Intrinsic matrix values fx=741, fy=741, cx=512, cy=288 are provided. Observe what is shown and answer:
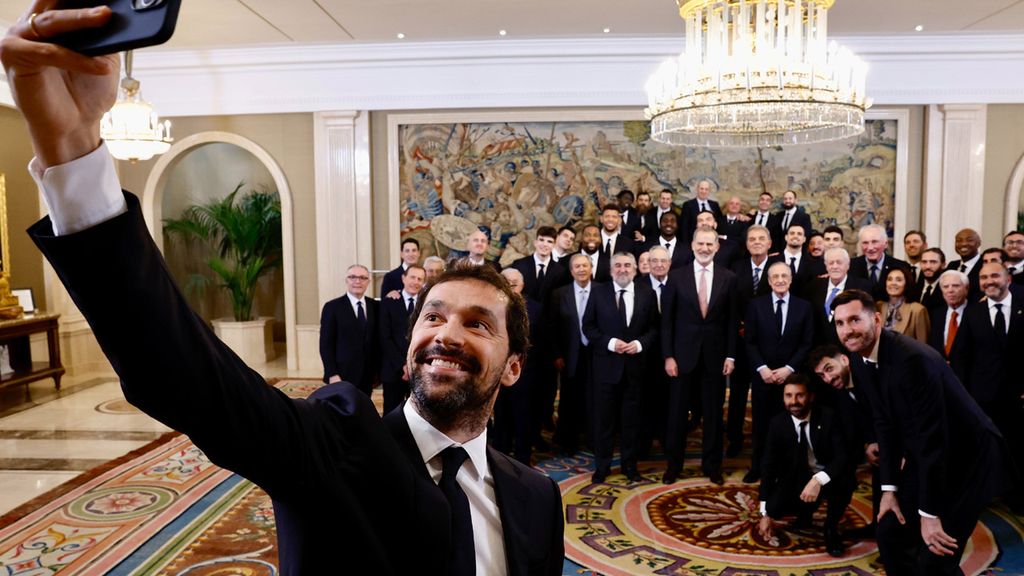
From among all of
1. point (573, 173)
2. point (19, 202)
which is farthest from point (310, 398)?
point (19, 202)

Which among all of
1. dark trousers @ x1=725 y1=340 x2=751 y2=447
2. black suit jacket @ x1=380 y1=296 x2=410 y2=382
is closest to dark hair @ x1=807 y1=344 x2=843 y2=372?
dark trousers @ x1=725 y1=340 x2=751 y2=447

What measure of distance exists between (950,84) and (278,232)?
9716mm

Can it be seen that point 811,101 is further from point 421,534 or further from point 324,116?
point 324,116

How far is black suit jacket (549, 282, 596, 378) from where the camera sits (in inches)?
243

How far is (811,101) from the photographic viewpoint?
5.04 m

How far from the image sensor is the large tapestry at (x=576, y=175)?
970 centimetres

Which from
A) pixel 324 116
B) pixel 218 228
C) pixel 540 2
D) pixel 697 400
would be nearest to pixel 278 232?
pixel 218 228

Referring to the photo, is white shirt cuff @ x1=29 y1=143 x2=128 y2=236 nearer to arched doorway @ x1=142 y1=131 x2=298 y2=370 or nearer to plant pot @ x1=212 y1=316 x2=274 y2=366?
arched doorway @ x1=142 y1=131 x2=298 y2=370

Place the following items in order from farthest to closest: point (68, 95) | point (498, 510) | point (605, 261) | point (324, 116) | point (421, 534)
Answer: point (324, 116) < point (605, 261) < point (498, 510) < point (421, 534) < point (68, 95)

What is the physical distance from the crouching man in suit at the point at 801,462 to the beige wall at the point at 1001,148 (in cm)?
678

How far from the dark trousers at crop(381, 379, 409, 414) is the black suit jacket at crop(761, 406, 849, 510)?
3.04 m

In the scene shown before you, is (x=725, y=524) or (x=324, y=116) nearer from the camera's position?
(x=725, y=524)

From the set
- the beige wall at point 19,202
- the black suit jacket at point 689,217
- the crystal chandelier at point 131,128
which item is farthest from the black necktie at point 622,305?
the beige wall at point 19,202

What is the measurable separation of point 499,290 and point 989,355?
4875mm
